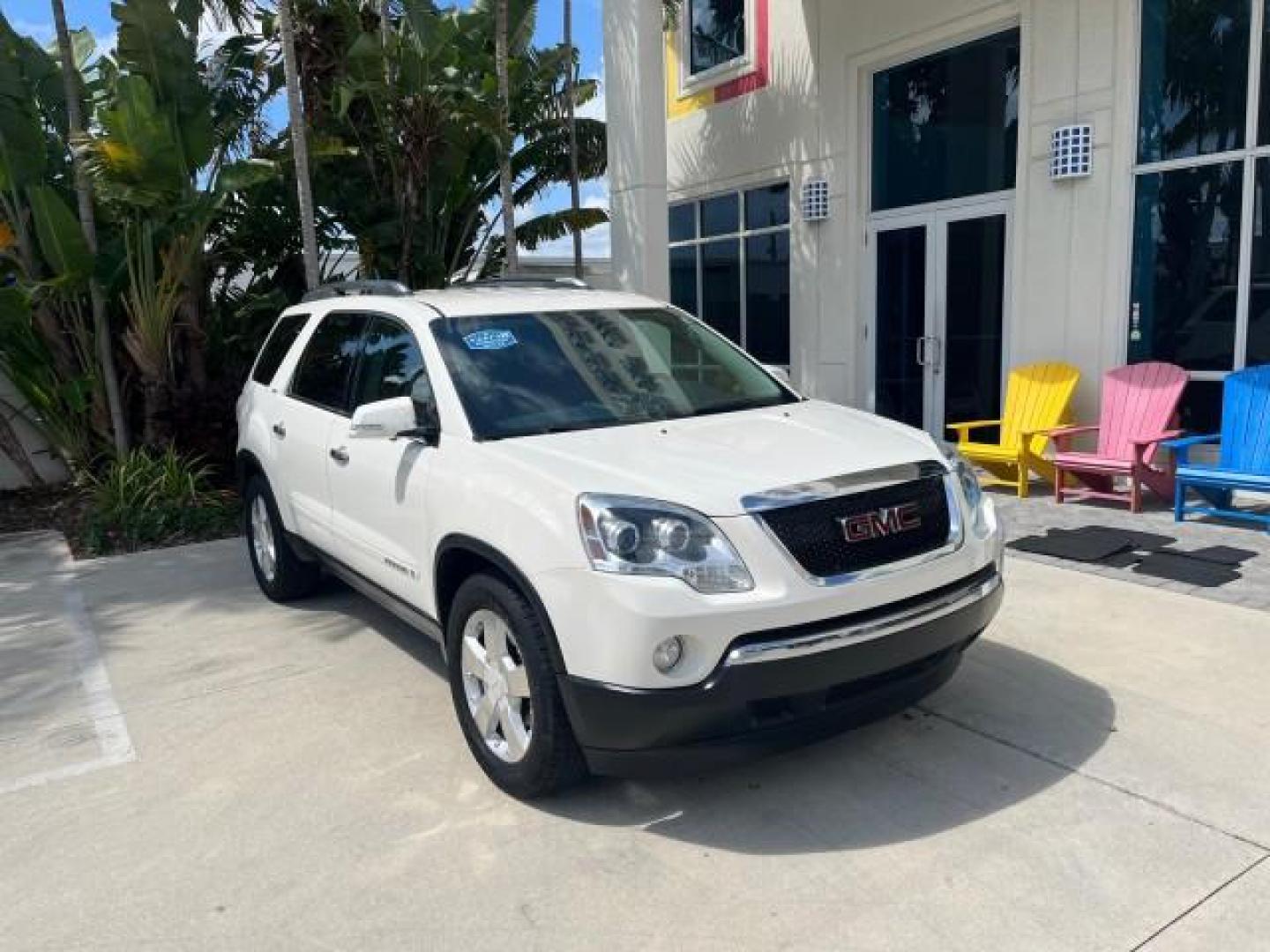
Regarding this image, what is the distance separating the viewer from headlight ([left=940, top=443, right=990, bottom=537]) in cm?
371

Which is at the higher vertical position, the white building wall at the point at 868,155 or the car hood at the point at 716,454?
the white building wall at the point at 868,155

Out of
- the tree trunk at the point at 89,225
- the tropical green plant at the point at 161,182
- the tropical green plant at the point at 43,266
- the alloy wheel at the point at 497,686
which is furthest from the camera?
the tree trunk at the point at 89,225

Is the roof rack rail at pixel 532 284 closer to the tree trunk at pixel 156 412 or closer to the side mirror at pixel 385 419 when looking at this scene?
the side mirror at pixel 385 419

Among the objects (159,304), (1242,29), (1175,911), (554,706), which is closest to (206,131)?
(159,304)

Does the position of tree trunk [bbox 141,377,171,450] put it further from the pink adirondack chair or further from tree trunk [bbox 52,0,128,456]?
the pink adirondack chair

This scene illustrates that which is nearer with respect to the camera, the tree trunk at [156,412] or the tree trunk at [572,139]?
the tree trunk at [156,412]

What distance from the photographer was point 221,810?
354cm

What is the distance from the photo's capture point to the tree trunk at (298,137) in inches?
346

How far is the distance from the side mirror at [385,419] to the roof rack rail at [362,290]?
1297mm

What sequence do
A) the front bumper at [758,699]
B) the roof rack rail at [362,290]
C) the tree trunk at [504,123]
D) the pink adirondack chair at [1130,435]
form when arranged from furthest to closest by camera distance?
the tree trunk at [504,123]
the pink adirondack chair at [1130,435]
the roof rack rail at [362,290]
the front bumper at [758,699]

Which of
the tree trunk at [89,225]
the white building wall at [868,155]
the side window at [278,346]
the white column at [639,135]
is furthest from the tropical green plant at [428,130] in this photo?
the side window at [278,346]

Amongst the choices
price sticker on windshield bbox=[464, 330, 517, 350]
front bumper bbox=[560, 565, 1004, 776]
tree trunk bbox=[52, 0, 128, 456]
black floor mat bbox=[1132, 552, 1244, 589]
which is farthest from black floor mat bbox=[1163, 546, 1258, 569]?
tree trunk bbox=[52, 0, 128, 456]

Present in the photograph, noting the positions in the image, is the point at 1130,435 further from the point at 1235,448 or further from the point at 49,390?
the point at 49,390

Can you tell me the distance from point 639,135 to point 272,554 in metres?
6.97
